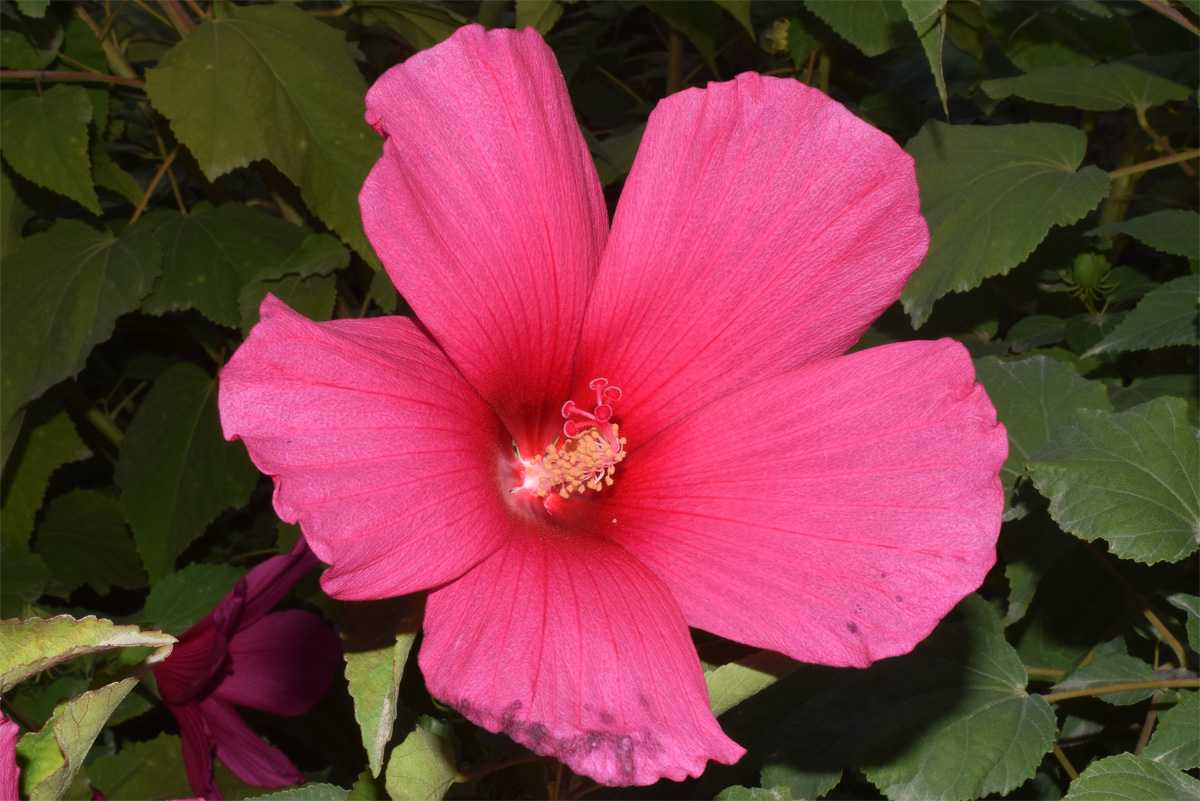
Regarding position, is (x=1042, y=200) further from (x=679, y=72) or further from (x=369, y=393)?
(x=369, y=393)

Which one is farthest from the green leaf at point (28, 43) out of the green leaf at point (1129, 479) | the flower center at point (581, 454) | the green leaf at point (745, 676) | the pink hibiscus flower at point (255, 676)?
the green leaf at point (1129, 479)

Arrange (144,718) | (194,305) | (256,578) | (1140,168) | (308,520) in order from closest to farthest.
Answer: (308,520), (256,578), (1140,168), (194,305), (144,718)

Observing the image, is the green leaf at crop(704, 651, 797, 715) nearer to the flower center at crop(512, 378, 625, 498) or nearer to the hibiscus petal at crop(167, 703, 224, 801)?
the flower center at crop(512, 378, 625, 498)

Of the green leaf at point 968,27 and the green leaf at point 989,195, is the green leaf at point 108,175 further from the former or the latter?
the green leaf at point 968,27

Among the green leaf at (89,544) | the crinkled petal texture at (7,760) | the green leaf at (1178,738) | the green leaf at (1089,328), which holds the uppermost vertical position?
the crinkled petal texture at (7,760)

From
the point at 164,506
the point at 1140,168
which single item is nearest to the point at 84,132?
the point at 164,506

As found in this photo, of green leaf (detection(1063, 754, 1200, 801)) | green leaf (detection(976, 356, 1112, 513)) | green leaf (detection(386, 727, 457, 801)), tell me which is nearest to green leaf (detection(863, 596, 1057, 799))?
green leaf (detection(1063, 754, 1200, 801))

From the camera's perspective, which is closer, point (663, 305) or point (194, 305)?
point (663, 305)
